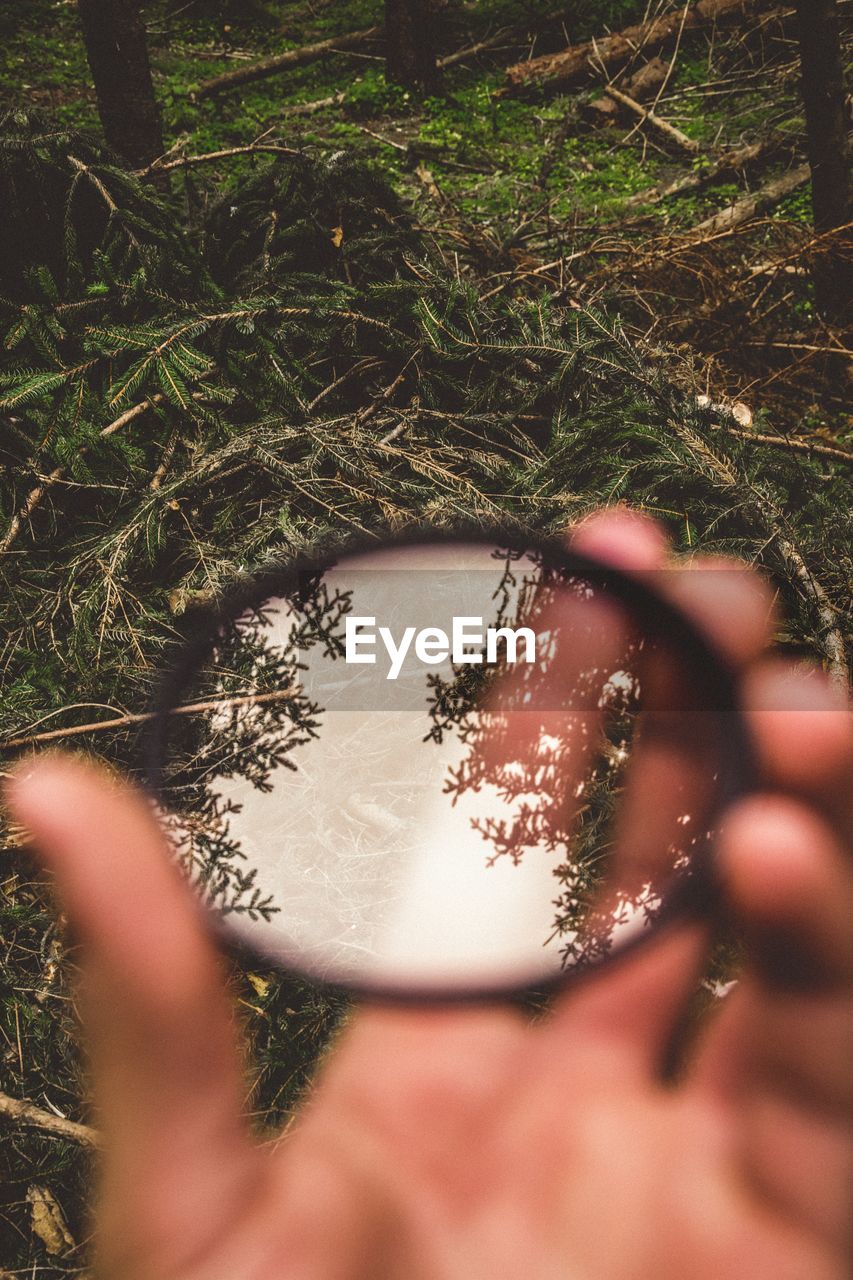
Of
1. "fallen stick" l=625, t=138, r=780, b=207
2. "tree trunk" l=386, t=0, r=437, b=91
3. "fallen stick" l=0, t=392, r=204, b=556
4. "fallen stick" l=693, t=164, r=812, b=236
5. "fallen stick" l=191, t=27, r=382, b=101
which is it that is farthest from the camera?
"fallen stick" l=191, t=27, r=382, b=101

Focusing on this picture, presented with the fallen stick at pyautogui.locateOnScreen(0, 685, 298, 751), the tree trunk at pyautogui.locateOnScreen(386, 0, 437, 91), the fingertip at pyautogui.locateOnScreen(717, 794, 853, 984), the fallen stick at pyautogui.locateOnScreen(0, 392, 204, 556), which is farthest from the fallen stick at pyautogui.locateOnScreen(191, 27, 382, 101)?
the fingertip at pyautogui.locateOnScreen(717, 794, 853, 984)

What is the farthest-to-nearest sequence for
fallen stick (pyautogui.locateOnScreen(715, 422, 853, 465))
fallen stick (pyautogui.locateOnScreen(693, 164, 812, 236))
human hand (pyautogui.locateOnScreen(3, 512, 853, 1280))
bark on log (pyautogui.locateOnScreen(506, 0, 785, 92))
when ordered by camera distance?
bark on log (pyautogui.locateOnScreen(506, 0, 785, 92)) < fallen stick (pyautogui.locateOnScreen(693, 164, 812, 236)) < fallen stick (pyautogui.locateOnScreen(715, 422, 853, 465)) < human hand (pyautogui.locateOnScreen(3, 512, 853, 1280))

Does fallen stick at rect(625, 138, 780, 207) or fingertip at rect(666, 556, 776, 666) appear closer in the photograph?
fingertip at rect(666, 556, 776, 666)

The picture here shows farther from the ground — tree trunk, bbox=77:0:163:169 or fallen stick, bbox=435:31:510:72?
fallen stick, bbox=435:31:510:72

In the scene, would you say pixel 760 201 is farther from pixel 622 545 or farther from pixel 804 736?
pixel 804 736

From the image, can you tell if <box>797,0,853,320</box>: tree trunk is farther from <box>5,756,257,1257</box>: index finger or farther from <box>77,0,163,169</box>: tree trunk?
<box>5,756,257,1257</box>: index finger

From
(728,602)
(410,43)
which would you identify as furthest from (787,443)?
(410,43)
